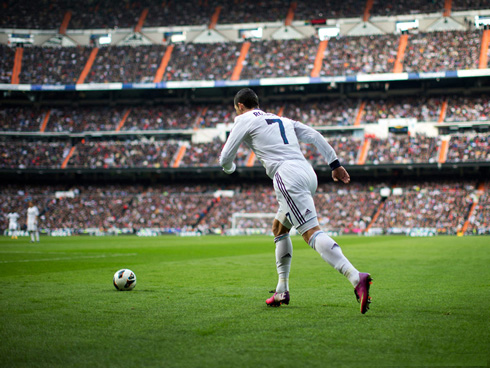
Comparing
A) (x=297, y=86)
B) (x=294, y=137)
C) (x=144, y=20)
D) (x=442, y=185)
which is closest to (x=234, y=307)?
(x=294, y=137)

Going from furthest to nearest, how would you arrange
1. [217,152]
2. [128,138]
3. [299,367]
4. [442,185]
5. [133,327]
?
[128,138]
[217,152]
[442,185]
[133,327]
[299,367]

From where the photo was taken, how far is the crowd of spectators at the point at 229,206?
146 ft

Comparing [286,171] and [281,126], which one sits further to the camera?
[281,126]

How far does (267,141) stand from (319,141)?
2.14ft

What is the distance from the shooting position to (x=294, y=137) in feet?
21.8

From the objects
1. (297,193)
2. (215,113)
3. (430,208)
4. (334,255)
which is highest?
(215,113)

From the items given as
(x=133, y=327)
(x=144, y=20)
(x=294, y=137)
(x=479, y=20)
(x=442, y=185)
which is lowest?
(x=133, y=327)

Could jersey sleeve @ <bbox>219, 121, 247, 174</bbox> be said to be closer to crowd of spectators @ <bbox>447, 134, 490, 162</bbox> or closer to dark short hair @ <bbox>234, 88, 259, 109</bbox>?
dark short hair @ <bbox>234, 88, 259, 109</bbox>

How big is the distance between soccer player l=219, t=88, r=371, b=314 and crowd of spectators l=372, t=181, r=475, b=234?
39370mm

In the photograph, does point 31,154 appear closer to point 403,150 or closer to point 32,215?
point 32,215

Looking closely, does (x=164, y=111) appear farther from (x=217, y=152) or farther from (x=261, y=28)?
(x=261, y=28)

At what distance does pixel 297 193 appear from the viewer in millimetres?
→ 6098

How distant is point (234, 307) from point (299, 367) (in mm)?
2993

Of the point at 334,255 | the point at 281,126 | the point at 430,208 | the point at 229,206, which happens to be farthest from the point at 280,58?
the point at 334,255
